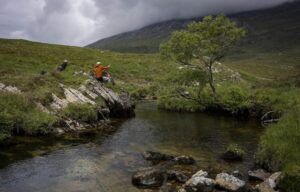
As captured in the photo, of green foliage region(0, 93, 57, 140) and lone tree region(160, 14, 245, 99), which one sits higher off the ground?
lone tree region(160, 14, 245, 99)

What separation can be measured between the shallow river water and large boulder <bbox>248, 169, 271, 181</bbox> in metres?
1.55

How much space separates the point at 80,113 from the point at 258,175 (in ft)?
66.4

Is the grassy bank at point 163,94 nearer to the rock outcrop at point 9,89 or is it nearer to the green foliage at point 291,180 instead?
the green foliage at point 291,180

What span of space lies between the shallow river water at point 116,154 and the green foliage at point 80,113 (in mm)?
3111

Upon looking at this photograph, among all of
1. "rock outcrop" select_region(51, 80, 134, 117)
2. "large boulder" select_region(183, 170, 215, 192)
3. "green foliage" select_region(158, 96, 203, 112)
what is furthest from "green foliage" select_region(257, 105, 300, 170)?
"green foliage" select_region(158, 96, 203, 112)

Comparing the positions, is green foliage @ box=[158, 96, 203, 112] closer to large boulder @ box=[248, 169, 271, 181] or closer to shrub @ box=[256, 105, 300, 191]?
shrub @ box=[256, 105, 300, 191]

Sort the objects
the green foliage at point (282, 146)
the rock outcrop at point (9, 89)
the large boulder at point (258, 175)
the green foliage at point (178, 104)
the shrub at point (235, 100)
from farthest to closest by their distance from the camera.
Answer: the green foliage at point (178, 104) < the shrub at point (235, 100) < the rock outcrop at point (9, 89) < the large boulder at point (258, 175) < the green foliage at point (282, 146)

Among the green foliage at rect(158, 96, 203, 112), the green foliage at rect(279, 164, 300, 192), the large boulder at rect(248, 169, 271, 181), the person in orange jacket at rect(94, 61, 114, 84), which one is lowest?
the large boulder at rect(248, 169, 271, 181)

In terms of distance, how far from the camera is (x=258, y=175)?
75.4 ft

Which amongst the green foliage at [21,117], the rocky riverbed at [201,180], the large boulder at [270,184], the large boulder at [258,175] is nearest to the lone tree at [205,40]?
the green foliage at [21,117]

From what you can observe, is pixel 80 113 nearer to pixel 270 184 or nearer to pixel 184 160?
pixel 184 160

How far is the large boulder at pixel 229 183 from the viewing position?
2050cm

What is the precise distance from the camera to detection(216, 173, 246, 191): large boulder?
807 inches

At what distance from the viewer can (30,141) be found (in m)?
30.7
